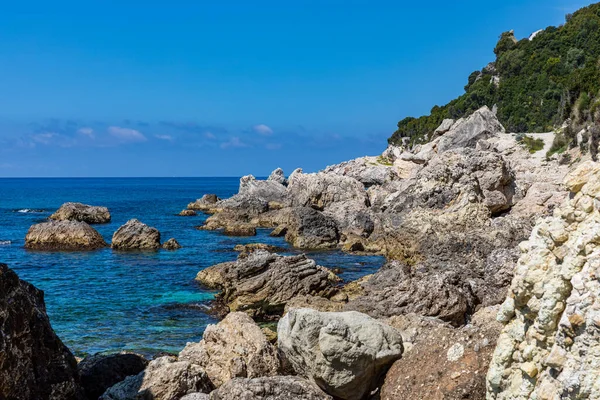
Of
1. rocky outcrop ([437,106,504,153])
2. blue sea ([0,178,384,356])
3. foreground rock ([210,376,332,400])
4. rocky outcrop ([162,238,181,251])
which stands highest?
rocky outcrop ([437,106,504,153])

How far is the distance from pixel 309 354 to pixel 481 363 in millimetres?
3498

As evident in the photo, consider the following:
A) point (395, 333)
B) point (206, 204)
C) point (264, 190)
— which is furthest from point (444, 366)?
point (206, 204)

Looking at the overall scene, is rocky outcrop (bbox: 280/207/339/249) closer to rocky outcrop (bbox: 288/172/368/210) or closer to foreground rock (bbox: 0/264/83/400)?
rocky outcrop (bbox: 288/172/368/210)

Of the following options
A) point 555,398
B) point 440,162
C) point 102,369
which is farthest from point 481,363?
point 440,162

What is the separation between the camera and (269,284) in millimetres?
27219

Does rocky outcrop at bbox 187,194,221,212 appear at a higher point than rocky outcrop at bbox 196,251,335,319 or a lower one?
higher

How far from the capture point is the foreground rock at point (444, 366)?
35.4ft

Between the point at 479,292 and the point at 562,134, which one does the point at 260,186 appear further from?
the point at 479,292

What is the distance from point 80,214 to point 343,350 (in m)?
65.5

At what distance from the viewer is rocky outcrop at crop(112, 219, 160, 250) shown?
4906 centimetres

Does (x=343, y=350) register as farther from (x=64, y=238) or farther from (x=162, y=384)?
(x=64, y=238)

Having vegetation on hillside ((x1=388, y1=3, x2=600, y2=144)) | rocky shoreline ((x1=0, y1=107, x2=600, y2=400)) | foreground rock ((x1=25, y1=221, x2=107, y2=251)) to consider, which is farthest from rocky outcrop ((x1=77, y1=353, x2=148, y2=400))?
vegetation on hillside ((x1=388, y1=3, x2=600, y2=144))

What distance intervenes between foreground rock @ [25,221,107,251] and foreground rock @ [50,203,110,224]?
19.0m

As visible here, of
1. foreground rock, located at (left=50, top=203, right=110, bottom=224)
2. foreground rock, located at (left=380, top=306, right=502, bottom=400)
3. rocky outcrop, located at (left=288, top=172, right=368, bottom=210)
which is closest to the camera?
foreground rock, located at (left=380, top=306, right=502, bottom=400)
